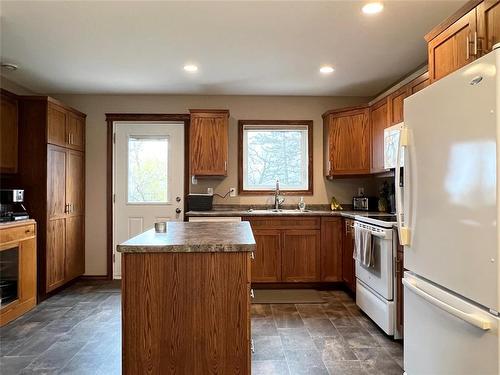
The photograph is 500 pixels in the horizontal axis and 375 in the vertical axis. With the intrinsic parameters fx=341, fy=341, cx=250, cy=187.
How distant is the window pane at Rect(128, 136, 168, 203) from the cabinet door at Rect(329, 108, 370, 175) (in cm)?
222

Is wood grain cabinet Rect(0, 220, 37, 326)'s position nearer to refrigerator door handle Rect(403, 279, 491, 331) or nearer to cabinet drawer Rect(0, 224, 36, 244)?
cabinet drawer Rect(0, 224, 36, 244)

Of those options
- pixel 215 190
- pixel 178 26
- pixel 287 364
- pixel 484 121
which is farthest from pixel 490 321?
pixel 215 190

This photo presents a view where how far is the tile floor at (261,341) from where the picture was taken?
7.44ft

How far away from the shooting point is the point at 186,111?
4602 millimetres

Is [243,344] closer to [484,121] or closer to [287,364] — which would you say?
[287,364]

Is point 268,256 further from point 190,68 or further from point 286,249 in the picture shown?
point 190,68

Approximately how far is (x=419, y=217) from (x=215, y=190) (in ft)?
10.5

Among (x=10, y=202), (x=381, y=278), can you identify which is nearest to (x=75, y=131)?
(x=10, y=202)

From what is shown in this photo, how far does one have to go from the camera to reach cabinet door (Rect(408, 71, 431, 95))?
2.76 meters

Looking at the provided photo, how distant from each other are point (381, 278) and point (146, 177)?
126 inches

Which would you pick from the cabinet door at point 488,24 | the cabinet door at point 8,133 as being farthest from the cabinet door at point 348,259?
the cabinet door at point 8,133

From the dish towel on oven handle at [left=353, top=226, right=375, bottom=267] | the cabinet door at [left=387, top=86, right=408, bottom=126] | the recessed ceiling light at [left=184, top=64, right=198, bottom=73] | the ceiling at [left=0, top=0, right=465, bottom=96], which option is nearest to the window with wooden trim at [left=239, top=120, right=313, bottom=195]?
the ceiling at [left=0, top=0, right=465, bottom=96]

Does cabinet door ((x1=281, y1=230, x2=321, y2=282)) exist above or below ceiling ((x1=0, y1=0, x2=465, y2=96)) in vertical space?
below

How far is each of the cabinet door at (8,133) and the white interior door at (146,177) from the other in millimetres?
1233
